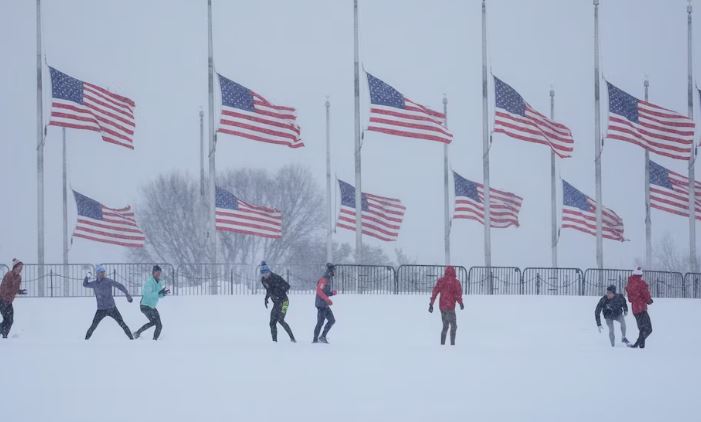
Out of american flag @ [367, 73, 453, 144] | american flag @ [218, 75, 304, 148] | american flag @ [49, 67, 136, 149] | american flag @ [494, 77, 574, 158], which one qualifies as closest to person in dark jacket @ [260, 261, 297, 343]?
american flag @ [218, 75, 304, 148]

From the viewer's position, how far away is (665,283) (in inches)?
1972

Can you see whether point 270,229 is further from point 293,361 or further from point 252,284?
point 293,361

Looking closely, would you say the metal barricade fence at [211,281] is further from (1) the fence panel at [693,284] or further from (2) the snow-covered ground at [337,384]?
(1) the fence panel at [693,284]

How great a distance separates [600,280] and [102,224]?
1740 centimetres

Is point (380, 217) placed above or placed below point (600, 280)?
above

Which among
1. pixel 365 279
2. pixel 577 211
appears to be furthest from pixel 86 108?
pixel 577 211

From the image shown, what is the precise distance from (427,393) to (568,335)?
1821 cm

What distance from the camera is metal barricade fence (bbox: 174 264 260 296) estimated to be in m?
42.2

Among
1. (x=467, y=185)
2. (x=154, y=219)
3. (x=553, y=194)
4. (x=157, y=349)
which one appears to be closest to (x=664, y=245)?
(x=154, y=219)

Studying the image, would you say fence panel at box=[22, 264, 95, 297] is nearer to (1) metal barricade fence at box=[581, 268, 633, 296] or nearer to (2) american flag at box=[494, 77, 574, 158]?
(2) american flag at box=[494, 77, 574, 158]

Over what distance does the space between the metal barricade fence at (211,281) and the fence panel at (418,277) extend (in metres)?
4.93

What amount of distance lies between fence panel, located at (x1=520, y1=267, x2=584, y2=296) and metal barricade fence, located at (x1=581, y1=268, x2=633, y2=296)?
0.28m

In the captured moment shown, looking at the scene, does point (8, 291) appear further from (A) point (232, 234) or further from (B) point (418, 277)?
(A) point (232, 234)

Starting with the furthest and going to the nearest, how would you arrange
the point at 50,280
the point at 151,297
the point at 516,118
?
the point at 50,280
the point at 516,118
the point at 151,297
